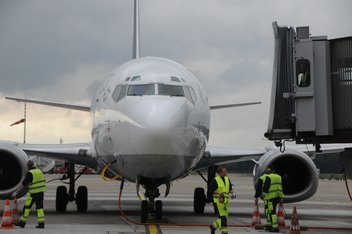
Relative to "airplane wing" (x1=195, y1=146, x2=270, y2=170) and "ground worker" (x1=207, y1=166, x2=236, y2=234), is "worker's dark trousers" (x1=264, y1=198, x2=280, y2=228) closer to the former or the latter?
"ground worker" (x1=207, y1=166, x2=236, y2=234)

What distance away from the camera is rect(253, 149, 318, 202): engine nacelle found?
17.8 m

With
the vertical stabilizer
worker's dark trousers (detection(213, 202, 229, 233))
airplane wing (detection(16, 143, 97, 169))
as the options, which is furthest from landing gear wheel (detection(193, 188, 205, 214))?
worker's dark trousers (detection(213, 202, 229, 233))

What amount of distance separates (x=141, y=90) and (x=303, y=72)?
3.74m

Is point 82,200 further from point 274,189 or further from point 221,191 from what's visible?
point 221,191

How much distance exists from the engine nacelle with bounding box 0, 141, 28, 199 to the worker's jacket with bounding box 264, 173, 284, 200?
6.05 meters

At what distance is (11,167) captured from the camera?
17688mm

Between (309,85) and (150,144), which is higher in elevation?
(309,85)

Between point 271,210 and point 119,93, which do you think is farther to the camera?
point 119,93

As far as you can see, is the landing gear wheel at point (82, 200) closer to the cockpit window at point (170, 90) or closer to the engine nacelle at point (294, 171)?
the engine nacelle at point (294, 171)

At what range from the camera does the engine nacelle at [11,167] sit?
1709cm

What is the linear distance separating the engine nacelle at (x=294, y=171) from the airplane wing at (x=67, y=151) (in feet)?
14.9

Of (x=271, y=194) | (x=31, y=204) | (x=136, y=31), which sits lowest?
(x=31, y=204)

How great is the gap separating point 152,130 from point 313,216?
8.04m

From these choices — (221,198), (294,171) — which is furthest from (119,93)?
(294,171)
